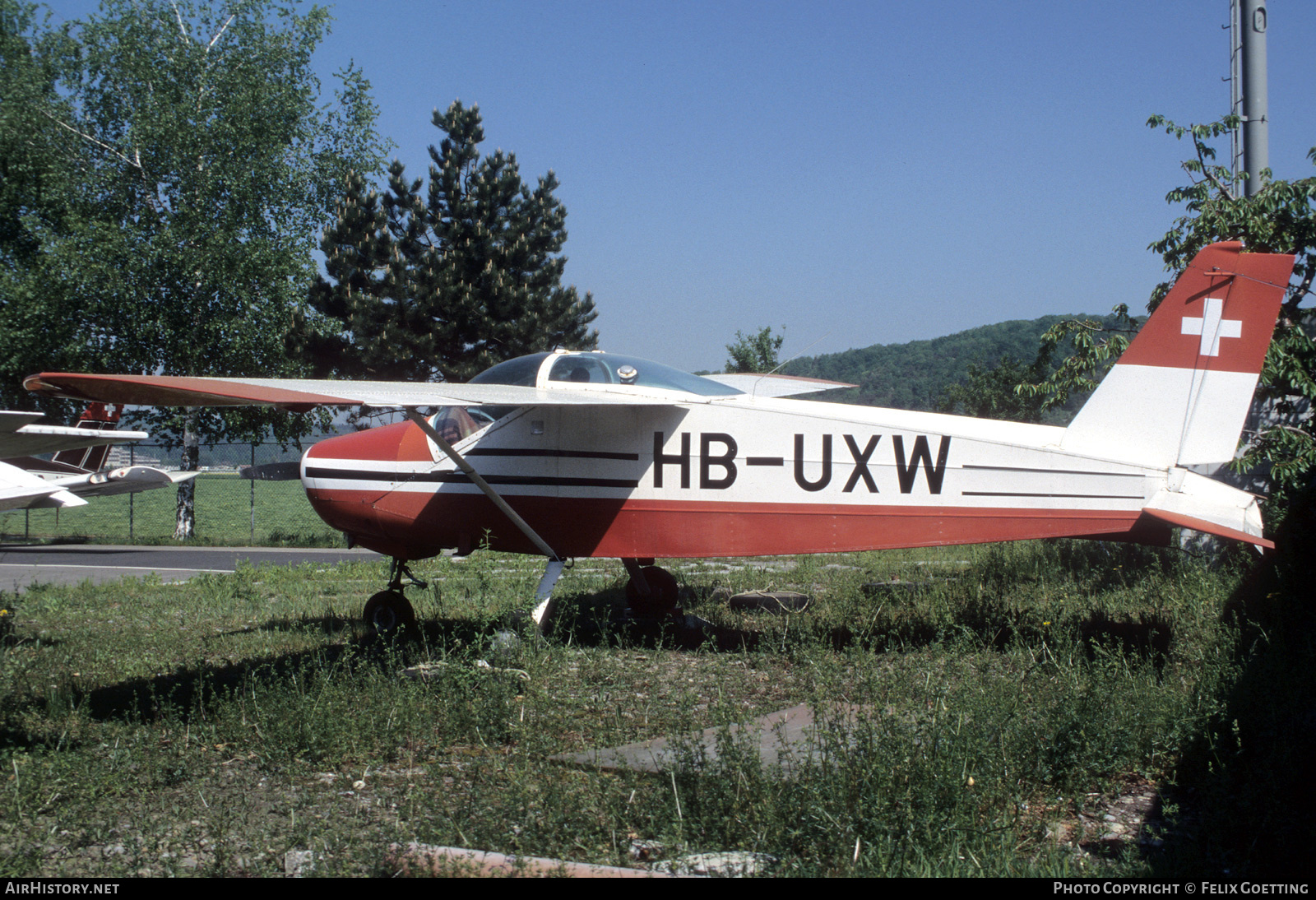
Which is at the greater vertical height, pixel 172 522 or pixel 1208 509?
pixel 1208 509

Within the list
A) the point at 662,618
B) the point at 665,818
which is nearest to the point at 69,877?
the point at 665,818

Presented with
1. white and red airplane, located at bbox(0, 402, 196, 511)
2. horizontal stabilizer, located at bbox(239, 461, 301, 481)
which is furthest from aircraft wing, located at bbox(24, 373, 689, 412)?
horizontal stabilizer, located at bbox(239, 461, 301, 481)

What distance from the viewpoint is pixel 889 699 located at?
15.9ft

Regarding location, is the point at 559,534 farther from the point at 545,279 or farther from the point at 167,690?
the point at 545,279

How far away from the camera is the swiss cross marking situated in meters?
5.98

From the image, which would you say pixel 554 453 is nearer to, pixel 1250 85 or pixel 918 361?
pixel 1250 85

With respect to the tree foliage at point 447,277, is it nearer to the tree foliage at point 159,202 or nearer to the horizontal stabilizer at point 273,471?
the tree foliage at point 159,202

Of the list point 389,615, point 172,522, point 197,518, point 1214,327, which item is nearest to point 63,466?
point 389,615

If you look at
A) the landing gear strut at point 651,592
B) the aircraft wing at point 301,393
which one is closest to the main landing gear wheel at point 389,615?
the landing gear strut at point 651,592

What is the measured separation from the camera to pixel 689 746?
4.35 metres

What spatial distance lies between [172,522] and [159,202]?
18152 millimetres

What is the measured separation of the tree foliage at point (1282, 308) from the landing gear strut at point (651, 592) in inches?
202

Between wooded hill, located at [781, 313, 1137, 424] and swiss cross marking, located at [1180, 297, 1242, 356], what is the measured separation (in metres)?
50.4

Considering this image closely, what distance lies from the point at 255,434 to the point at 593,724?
19032mm
